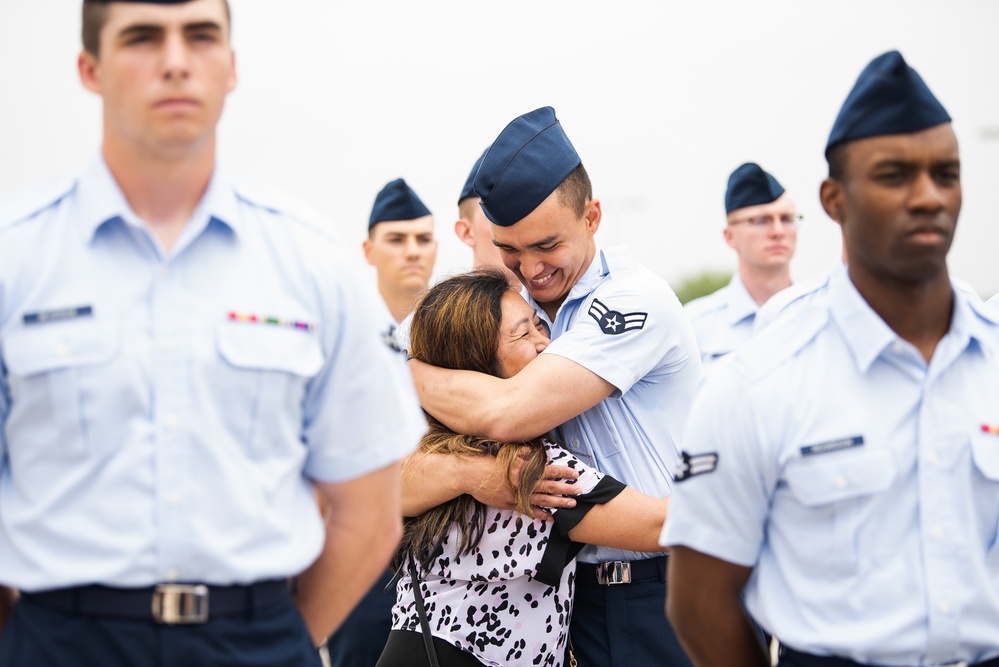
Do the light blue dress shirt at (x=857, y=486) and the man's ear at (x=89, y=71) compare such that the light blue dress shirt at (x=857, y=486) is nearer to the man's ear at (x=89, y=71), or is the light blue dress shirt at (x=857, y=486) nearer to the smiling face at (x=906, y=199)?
the smiling face at (x=906, y=199)

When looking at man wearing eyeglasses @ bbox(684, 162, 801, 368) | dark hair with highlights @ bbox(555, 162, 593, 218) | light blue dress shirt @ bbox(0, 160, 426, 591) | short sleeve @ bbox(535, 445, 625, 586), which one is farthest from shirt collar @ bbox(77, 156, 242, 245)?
man wearing eyeglasses @ bbox(684, 162, 801, 368)

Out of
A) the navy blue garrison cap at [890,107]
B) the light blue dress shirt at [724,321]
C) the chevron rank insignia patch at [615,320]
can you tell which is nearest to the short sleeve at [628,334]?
the chevron rank insignia patch at [615,320]

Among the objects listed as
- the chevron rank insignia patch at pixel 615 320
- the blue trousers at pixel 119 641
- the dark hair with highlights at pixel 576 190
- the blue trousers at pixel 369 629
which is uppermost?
the dark hair with highlights at pixel 576 190

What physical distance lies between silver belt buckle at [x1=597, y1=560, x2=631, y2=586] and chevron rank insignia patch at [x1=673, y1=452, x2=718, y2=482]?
2.80 feet

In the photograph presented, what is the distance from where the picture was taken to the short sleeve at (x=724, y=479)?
7.86 ft

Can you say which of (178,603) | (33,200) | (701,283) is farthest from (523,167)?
(701,283)

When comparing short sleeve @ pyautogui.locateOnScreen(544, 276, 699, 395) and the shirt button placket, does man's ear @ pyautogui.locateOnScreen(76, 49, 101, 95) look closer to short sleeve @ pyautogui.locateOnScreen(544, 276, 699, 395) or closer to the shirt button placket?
the shirt button placket

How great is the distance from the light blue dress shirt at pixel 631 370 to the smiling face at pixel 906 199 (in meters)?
0.99

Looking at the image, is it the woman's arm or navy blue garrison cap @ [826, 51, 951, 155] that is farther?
the woman's arm

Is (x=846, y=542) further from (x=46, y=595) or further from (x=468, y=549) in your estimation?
(x=46, y=595)

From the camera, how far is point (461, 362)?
11.2 feet

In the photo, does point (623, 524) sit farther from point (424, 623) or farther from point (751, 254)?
point (751, 254)

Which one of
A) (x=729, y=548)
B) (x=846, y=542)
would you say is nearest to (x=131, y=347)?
(x=729, y=548)

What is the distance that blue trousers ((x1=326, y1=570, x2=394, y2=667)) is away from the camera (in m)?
5.07
